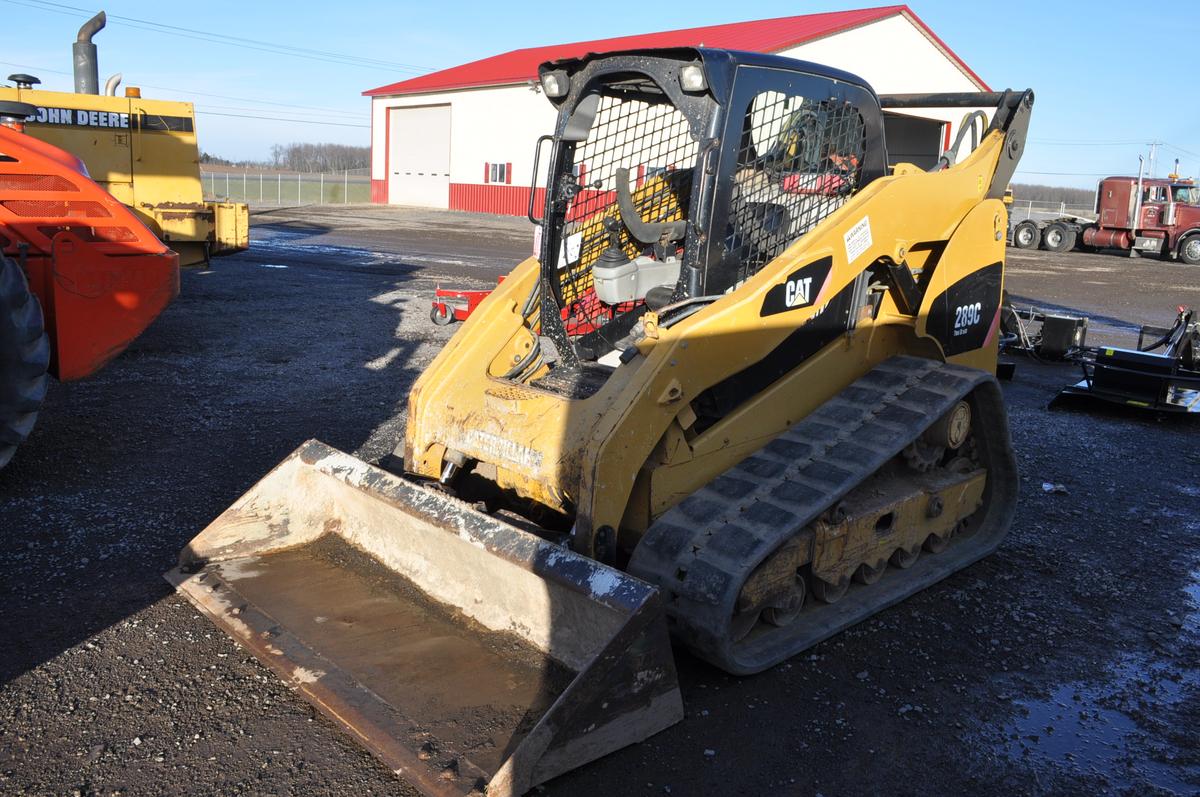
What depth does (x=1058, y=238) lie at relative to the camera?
96.6ft

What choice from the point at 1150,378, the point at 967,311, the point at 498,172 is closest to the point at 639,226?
the point at 967,311

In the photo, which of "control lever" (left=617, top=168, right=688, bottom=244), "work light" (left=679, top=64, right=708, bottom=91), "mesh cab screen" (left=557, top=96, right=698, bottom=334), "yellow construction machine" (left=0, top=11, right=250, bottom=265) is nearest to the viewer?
"work light" (left=679, top=64, right=708, bottom=91)

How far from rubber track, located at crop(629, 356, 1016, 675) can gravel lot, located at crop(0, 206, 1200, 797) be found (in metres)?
0.13

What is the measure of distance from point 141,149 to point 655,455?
31.9 feet

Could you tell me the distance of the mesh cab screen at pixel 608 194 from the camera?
4.77 metres

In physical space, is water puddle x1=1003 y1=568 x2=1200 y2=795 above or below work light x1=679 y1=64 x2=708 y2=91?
below

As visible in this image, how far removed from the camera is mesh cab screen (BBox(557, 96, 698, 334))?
188 inches

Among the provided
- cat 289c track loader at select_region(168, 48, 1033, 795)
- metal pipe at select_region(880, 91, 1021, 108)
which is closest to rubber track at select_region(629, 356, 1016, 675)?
cat 289c track loader at select_region(168, 48, 1033, 795)

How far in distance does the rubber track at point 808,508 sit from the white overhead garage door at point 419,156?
3596cm

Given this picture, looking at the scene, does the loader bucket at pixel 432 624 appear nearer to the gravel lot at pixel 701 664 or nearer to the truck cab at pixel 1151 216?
the gravel lot at pixel 701 664

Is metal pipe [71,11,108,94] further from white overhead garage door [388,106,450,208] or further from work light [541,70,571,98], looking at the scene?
white overhead garage door [388,106,450,208]

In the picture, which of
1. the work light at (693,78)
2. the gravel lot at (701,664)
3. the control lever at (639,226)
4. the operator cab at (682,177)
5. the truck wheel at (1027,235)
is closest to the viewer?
the gravel lot at (701,664)

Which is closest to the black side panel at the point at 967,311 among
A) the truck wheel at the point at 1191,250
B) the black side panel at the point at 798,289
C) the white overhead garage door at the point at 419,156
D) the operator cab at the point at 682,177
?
the operator cab at the point at 682,177

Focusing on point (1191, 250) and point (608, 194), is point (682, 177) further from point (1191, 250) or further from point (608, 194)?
point (1191, 250)
